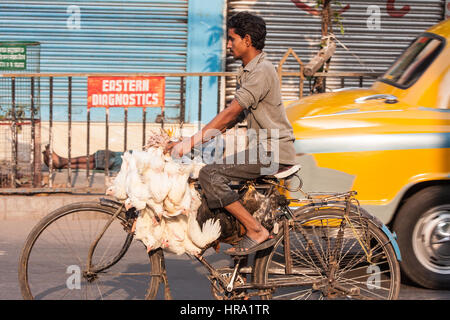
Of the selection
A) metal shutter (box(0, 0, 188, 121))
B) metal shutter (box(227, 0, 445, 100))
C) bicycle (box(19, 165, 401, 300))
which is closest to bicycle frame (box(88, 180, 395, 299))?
bicycle (box(19, 165, 401, 300))

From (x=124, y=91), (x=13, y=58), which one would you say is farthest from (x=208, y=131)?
(x=13, y=58)

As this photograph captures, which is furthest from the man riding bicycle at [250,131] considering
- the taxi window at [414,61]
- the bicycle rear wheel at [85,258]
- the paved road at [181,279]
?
the taxi window at [414,61]

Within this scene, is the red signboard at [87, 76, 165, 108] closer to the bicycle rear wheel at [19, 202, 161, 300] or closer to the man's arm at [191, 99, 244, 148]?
the bicycle rear wheel at [19, 202, 161, 300]

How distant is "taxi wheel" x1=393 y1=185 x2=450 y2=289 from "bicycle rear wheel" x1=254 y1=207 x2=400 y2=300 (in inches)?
39.4

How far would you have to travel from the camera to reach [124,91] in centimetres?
837

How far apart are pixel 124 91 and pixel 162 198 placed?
472 centimetres

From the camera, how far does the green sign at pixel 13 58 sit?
9.00m

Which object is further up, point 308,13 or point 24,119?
point 308,13

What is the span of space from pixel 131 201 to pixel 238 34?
1198 mm

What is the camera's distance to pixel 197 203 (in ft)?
13.3

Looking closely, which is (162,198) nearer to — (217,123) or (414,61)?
(217,123)
